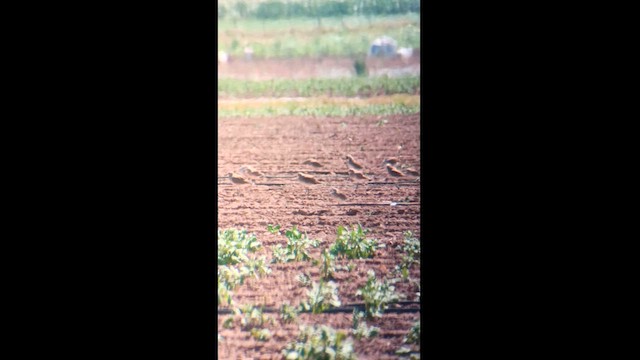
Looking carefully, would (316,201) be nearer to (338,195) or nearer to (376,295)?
(338,195)

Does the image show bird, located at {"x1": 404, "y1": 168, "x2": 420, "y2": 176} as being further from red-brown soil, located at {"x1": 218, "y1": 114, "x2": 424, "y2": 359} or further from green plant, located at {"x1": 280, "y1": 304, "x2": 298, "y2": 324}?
green plant, located at {"x1": 280, "y1": 304, "x2": 298, "y2": 324}

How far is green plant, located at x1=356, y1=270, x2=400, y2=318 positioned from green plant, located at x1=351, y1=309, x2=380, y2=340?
6 cm

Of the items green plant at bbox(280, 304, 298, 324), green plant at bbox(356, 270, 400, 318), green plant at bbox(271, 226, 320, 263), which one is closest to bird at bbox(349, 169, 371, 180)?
green plant at bbox(271, 226, 320, 263)

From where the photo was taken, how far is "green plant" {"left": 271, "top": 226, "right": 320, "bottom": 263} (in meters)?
3.54

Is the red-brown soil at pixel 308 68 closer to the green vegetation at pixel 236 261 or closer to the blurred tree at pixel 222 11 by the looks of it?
the blurred tree at pixel 222 11

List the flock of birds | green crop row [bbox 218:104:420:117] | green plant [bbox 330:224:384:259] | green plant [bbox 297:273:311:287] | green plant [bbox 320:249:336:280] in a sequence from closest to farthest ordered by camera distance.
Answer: green plant [bbox 297:273:311:287]
green plant [bbox 320:249:336:280]
green plant [bbox 330:224:384:259]
the flock of birds
green crop row [bbox 218:104:420:117]

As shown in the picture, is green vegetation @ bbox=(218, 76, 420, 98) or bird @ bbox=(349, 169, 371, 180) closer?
bird @ bbox=(349, 169, 371, 180)

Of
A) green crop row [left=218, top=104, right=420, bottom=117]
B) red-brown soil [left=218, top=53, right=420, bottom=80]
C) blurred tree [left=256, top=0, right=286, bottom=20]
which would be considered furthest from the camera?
red-brown soil [left=218, top=53, right=420, bottom=80]

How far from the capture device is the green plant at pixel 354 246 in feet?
11.6

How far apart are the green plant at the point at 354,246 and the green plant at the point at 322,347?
97 cm

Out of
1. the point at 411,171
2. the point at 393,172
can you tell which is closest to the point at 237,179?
the point at 393,172

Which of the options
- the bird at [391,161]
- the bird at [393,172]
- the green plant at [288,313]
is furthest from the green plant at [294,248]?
Result: the bird at [391,161]
